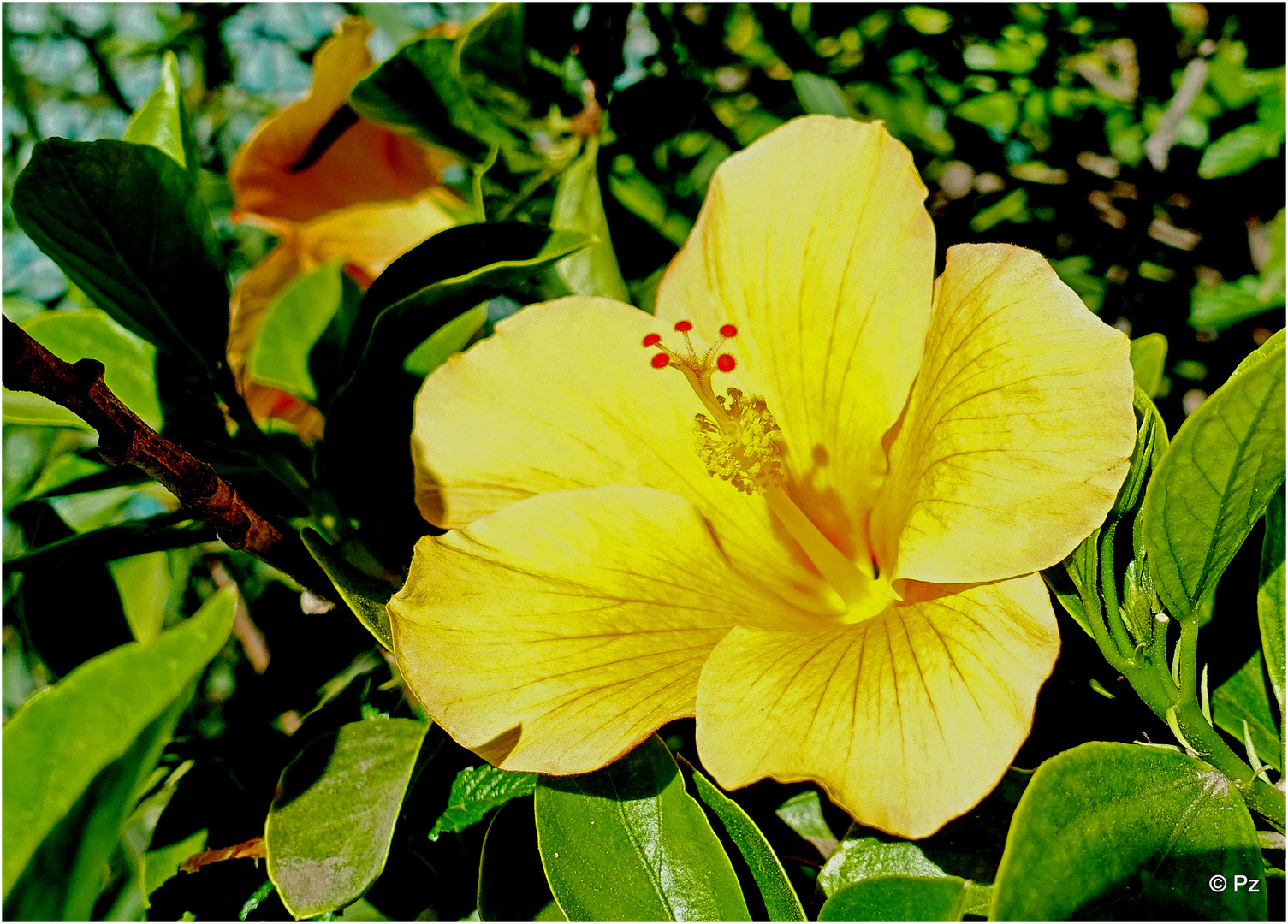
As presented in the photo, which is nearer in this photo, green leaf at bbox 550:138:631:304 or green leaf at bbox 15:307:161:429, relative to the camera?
green leaf at bbox 15:307:161:429

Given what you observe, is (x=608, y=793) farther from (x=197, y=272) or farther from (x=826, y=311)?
(x=197, y=272)

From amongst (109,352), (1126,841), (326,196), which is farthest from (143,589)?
(1126,841)

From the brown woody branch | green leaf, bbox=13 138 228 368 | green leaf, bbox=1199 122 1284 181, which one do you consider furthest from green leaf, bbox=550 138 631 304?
green leaf, bbox=1199 122 1284 181

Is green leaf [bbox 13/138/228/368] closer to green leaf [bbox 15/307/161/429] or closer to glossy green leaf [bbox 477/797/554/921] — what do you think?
green leaf [bbox 15/307/161/429]

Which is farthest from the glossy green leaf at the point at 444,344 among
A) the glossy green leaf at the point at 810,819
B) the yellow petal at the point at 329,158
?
the glossy green leaf at the point at 810,819

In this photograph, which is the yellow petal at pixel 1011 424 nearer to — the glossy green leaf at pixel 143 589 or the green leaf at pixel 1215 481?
the green leaf at pixel 1215 481
